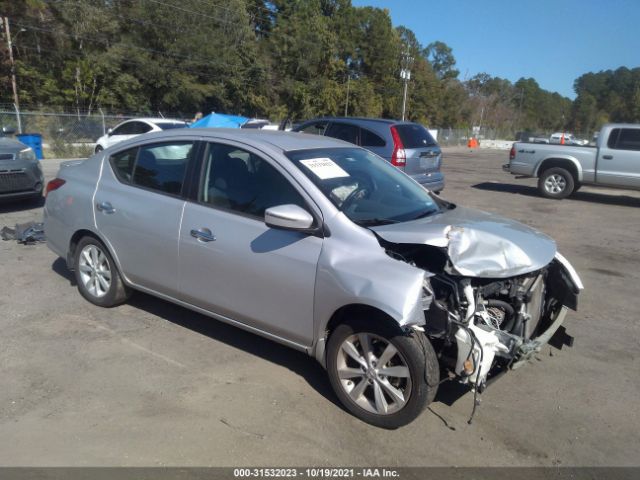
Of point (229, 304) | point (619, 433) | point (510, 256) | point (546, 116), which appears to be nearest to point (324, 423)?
point (229, 304)

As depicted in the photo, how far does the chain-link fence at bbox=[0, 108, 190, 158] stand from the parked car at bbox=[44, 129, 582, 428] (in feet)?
64.9

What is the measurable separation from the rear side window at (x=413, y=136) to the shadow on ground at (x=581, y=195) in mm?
4801

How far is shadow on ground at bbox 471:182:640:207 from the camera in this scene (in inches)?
534

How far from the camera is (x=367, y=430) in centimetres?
329

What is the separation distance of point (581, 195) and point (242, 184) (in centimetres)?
1322

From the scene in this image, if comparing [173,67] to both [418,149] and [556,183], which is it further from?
[418,149]

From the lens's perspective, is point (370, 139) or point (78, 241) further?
point (370, 139)

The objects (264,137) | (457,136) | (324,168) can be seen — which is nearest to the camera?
(324,168)

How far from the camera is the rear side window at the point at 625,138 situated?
12.4 m

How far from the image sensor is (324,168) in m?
3.87

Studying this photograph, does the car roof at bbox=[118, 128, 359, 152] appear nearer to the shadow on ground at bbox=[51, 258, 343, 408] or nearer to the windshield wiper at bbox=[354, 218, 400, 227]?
the windshield wiper at bbox=[354, 218, 400, 227]

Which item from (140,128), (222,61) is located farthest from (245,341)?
(222,61)

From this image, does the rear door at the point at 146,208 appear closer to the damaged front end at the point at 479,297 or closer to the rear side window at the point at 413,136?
the damaged front end at the point at 479,297

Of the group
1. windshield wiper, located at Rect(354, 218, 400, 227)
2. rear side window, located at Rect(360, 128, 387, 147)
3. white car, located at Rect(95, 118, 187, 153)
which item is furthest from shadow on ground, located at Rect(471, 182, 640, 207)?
windshield wiper, located at Rect(354, 218, 400, 227)
